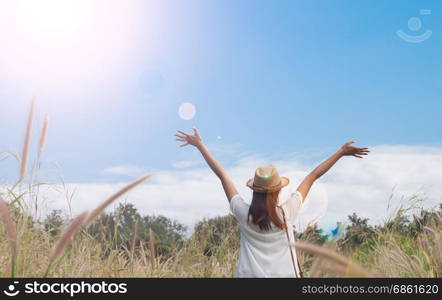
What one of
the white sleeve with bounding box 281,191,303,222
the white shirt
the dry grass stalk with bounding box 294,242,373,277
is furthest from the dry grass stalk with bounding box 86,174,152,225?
the white sleeve with bounding box 281,191,303,222

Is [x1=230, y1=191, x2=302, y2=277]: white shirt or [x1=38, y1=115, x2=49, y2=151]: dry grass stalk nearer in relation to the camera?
[x1=38, y1=115, x2=49, y2=151]: dry grass stalk

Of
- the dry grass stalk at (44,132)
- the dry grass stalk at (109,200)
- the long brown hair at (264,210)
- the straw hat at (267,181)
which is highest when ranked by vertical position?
the dry grass stalk at (44,132)

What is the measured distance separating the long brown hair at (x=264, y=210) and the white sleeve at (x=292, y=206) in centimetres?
13

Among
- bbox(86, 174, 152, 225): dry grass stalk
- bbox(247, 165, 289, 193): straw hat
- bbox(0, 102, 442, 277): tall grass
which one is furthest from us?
bbox(247, 165, 289, 193): straw hat

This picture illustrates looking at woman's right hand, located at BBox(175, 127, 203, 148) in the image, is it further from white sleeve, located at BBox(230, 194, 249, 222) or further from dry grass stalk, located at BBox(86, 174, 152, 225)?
dry grass stalk, located at BBox(86, 174, 152, 225)

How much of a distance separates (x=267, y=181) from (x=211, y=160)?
823 millimetres

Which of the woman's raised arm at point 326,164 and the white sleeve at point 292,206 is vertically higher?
the woman's raised arm at point 326,164

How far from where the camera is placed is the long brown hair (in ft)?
14.4

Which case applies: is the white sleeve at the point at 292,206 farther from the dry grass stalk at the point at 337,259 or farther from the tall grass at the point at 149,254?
the dry grass stalk at the point at 337,259

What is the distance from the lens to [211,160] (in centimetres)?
516

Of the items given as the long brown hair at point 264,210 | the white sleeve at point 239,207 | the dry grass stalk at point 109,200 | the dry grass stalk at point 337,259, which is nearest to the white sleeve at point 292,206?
the long brown hair at point 264,210

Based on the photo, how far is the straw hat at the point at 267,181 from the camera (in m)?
4.52

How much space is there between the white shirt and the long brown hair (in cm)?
9

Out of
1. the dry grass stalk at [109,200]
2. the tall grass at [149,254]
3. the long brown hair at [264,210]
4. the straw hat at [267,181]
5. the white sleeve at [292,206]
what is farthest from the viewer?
the white sleeve at [292,206]
